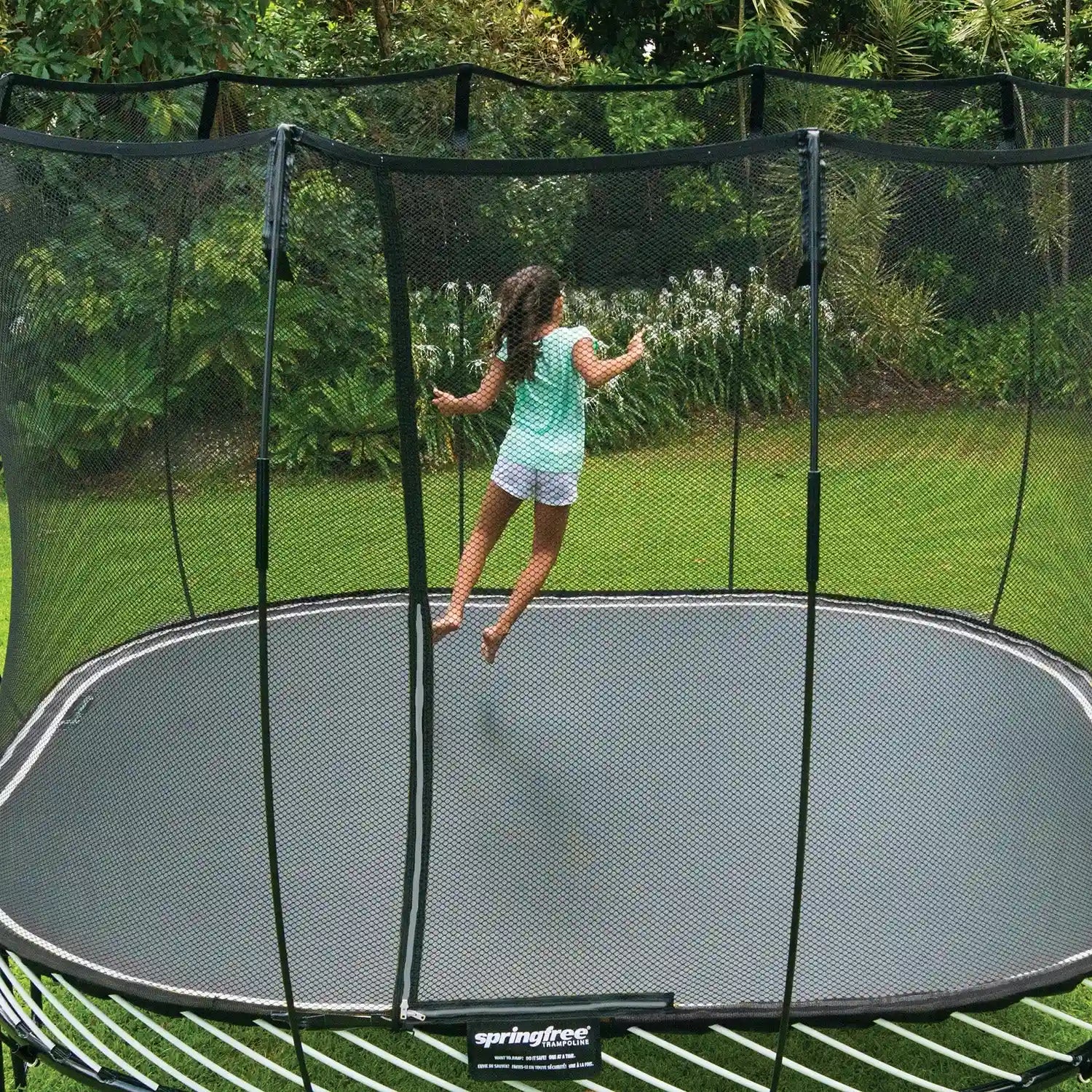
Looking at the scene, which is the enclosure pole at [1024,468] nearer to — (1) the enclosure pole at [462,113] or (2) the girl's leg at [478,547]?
(2) the girl's leg at [478,547]

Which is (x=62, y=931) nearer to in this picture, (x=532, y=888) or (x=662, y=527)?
(x=532, y=888)

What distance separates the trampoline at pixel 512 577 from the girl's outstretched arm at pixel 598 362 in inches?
1.0

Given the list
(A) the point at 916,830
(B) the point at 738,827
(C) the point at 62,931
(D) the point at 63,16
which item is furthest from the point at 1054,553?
(D) the point at 63,16

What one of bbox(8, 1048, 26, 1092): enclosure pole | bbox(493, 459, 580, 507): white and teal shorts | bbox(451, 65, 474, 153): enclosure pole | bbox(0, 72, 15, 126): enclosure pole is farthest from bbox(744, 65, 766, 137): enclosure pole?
bbox(8, 1048, 26, 1092): enclosure pole

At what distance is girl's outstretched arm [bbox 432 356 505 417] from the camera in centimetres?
217

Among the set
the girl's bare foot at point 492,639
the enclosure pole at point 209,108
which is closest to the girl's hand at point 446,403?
the girl's bare foot at point 492,639

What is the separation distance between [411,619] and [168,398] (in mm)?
589

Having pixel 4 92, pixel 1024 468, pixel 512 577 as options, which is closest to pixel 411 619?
pixel 512 577

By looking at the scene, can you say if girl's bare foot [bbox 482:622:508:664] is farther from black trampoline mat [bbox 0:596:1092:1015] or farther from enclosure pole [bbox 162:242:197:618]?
enclosure pole [bbox 162:242:197:618]

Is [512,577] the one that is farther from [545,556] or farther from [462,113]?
[462,113]

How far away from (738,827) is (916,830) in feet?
1.07

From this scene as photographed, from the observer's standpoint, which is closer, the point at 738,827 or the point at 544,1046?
the point at 544,1046

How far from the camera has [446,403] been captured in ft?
7.27

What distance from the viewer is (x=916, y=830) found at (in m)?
2.56
